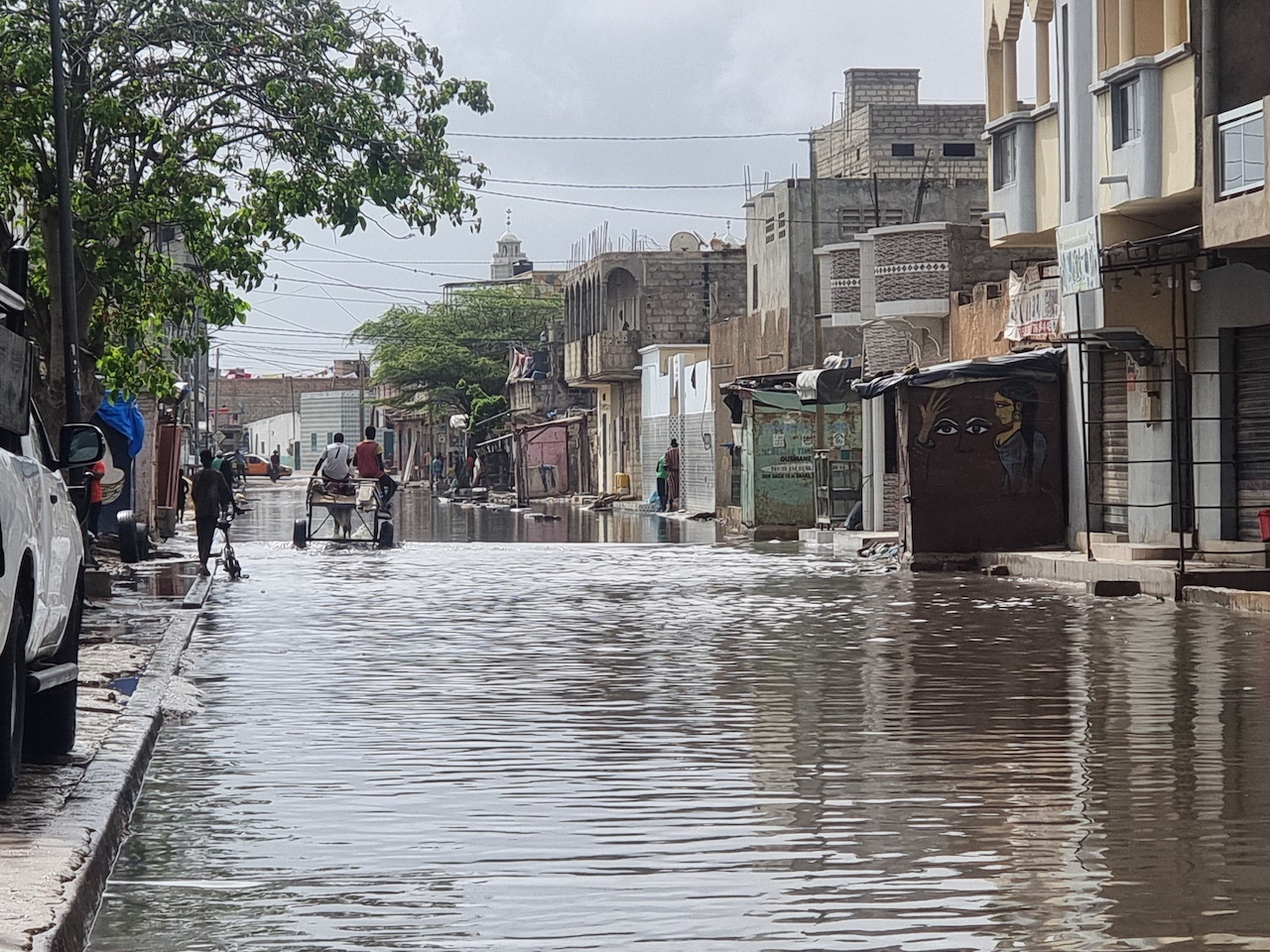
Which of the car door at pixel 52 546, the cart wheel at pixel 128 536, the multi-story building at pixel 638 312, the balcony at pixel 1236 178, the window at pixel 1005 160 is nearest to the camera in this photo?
the car door at pixel 52 546

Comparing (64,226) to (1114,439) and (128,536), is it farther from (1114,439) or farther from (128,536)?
(1114,439)

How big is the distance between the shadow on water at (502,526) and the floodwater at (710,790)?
2078cm

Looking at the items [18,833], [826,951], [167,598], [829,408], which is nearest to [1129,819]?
[826,951]

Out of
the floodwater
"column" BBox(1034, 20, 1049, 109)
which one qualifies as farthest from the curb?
"column" BBox(1034, 20, 1049, 109)

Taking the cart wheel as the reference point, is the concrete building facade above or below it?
above

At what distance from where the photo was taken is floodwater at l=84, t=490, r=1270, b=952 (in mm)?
6242

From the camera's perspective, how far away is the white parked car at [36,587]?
747 cm

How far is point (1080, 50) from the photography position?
24.4m

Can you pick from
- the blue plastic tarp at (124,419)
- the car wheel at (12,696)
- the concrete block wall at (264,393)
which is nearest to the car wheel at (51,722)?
the car wheel at (12,696)

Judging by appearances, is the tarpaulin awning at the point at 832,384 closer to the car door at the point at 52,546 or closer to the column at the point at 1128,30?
the column at the point at 1128,30

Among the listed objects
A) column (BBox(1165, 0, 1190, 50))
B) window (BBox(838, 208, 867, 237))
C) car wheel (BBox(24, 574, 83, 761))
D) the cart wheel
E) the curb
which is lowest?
the curb

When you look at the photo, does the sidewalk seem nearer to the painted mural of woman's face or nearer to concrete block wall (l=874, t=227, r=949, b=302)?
the painted mural of woman's face

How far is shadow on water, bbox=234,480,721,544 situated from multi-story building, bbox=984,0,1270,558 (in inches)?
462

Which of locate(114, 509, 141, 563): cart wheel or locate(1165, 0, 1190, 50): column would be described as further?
locate(114, 509, 141, 563): cart wheel
